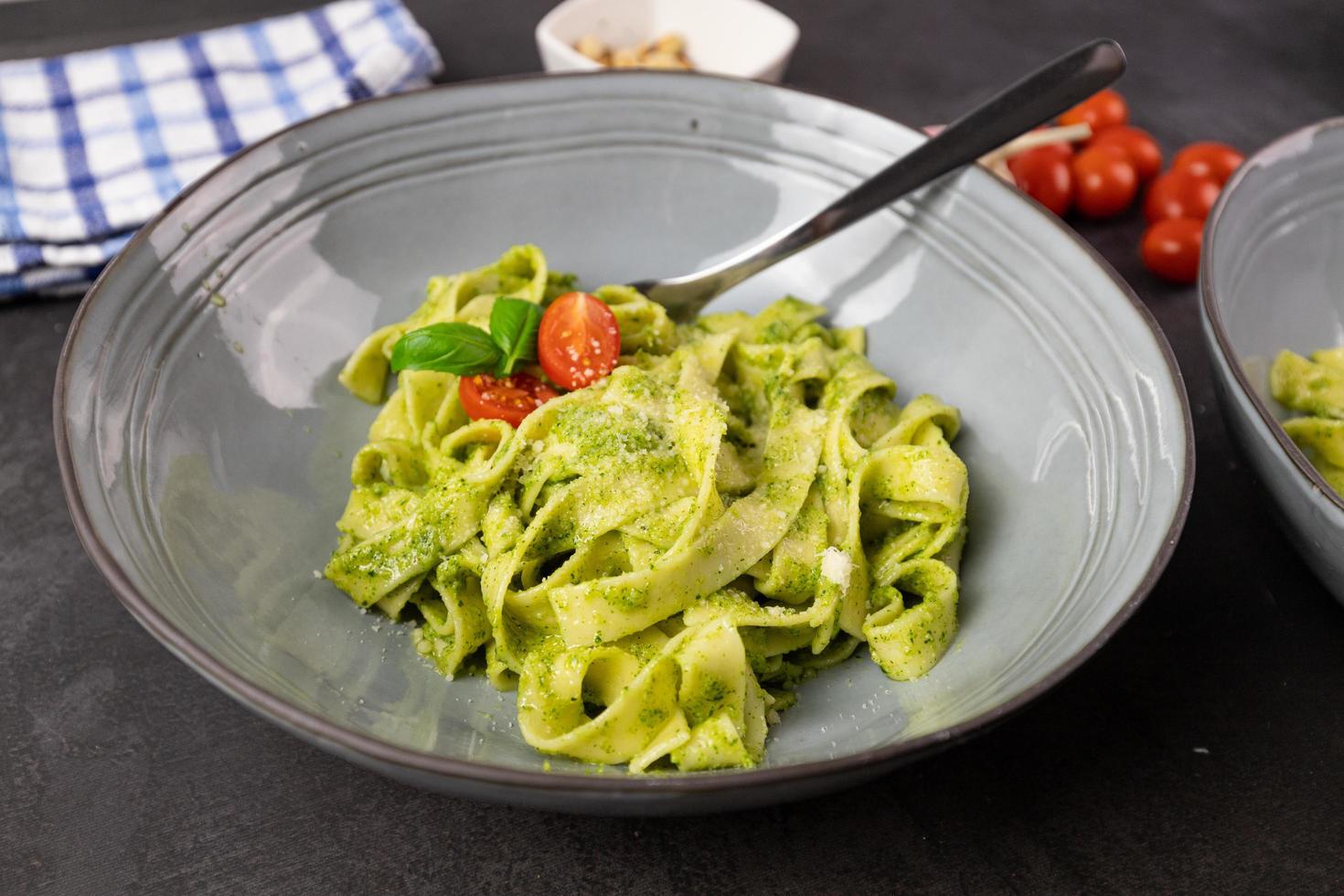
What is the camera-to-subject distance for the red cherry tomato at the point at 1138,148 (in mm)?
5004

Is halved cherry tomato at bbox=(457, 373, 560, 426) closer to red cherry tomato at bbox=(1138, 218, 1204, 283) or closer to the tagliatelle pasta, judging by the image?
the tagliatelle pasta

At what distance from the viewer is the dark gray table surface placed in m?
2.71

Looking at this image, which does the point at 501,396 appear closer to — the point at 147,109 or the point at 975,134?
the point at 975,134

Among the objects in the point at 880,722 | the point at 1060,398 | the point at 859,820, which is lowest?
the point at 859,820

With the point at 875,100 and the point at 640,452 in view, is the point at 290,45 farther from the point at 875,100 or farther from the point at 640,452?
the point at 640,452

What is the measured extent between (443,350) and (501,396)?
0.81 feet

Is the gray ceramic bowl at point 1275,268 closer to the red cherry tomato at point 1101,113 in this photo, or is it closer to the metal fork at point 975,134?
the metal fork at point 975,134

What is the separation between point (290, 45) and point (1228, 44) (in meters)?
4.98

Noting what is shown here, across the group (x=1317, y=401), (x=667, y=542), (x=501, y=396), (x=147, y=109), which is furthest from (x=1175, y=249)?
(x=147, y=109)

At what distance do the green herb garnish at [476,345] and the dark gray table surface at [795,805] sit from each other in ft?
3.69

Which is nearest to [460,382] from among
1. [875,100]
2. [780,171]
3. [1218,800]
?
[780,171]

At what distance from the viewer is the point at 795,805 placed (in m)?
2.85

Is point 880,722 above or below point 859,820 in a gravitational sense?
above

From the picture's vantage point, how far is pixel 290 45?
523 cm
